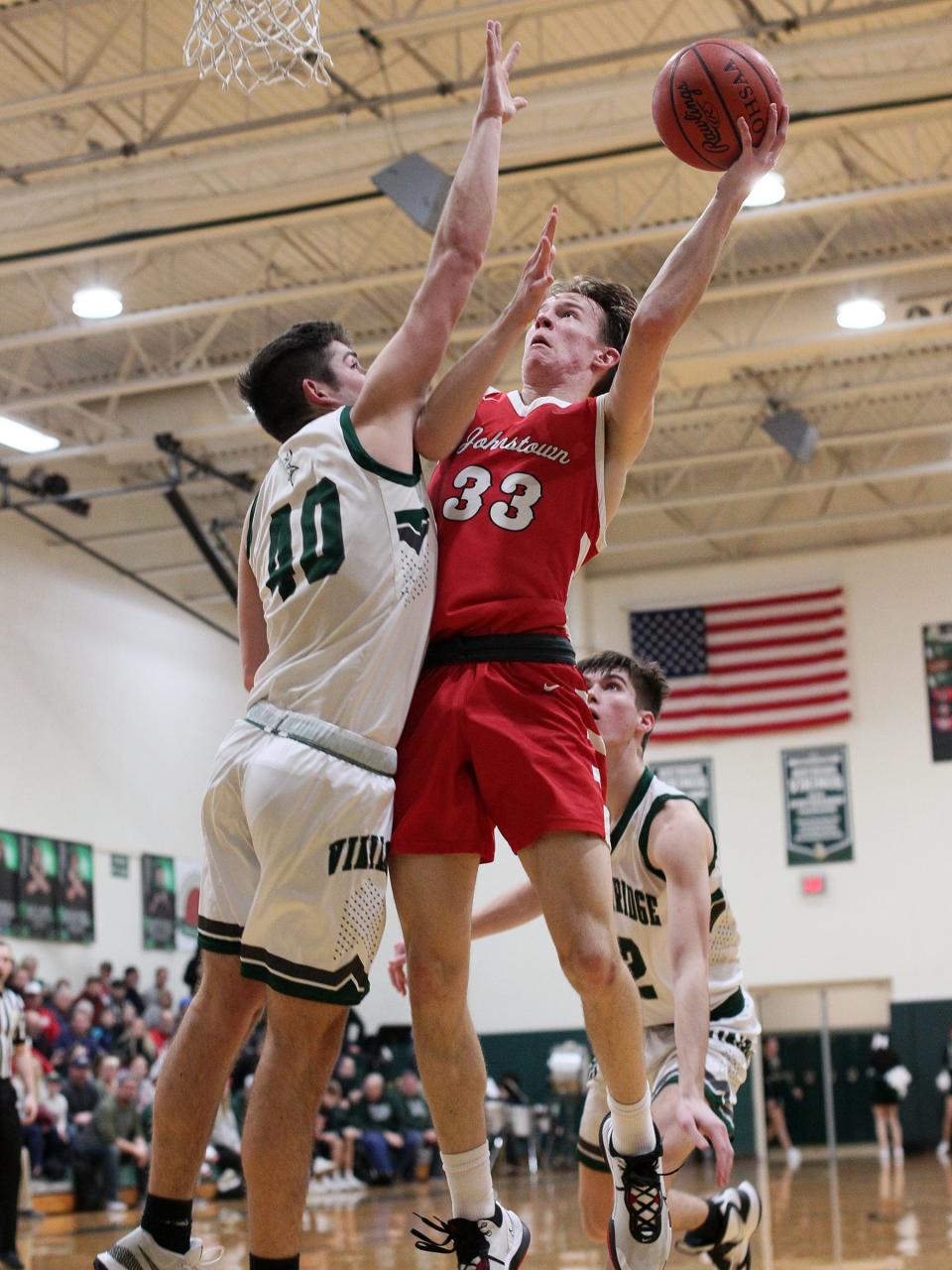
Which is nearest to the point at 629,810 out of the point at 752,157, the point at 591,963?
the point at 591,963

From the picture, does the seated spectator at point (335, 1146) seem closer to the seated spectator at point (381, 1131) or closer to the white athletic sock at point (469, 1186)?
A: the seated spectator at point (381, 1131)

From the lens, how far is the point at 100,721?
21781 millimetres

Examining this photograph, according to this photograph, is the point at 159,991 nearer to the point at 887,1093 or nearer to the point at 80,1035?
the point at 80,1035

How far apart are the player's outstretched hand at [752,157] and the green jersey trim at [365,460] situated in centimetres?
107

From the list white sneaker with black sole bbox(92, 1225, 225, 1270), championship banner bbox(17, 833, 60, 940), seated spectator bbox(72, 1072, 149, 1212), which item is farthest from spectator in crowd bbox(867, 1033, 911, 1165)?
white sneaker with black sole bbox(92, 1225, 225, 1270)

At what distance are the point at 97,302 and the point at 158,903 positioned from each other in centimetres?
995

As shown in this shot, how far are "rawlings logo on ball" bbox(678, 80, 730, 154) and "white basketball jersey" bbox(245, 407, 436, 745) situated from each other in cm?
124

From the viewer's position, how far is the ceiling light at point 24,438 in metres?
15.9

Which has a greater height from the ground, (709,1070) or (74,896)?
(74,896)

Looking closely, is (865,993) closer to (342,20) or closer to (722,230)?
(342,20)

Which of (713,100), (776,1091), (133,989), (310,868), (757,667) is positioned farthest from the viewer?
(776,1091)

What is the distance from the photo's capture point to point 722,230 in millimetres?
4074

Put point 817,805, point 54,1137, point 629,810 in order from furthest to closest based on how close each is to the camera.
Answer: point 817,805 < point 54,1137 < point 629,810

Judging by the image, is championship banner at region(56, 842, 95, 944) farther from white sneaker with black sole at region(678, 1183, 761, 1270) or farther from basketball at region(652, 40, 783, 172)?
basketball at region(652, 40, 783, 172)
